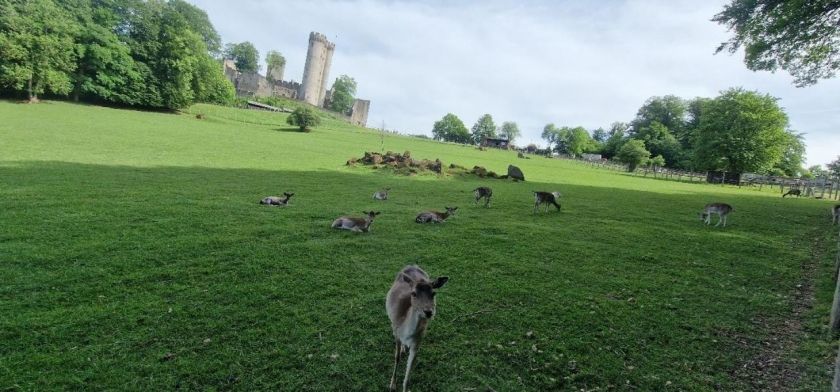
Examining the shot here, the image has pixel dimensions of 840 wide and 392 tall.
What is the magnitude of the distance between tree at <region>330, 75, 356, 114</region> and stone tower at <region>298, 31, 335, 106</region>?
20.1ft

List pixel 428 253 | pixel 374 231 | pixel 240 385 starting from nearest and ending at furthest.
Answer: pixel 240 385, pixel 428 253, pixel 374 231

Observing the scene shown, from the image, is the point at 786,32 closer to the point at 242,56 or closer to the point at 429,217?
the point at 429,217

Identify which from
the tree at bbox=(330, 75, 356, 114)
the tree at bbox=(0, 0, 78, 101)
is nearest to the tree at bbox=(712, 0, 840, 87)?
the tree at bbox=(0, 0, 78, 101)

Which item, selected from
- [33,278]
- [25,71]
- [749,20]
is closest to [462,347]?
[33,278]

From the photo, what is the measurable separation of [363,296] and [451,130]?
157 meters

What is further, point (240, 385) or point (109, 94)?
point (109, 94)

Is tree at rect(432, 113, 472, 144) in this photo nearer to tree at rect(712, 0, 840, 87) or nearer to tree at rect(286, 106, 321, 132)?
tree at rect(286, 106, 321, 132)

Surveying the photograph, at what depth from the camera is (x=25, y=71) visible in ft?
150

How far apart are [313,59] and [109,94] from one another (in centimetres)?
8562

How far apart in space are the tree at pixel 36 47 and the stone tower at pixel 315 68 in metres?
82.9

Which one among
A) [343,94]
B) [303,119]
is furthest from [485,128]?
[303,119]

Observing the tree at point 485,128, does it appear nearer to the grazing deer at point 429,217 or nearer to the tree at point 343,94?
the tree at point 343,94

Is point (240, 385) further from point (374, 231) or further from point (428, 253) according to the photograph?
point (374, 231)

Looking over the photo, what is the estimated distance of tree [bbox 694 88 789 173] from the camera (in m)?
51.2
